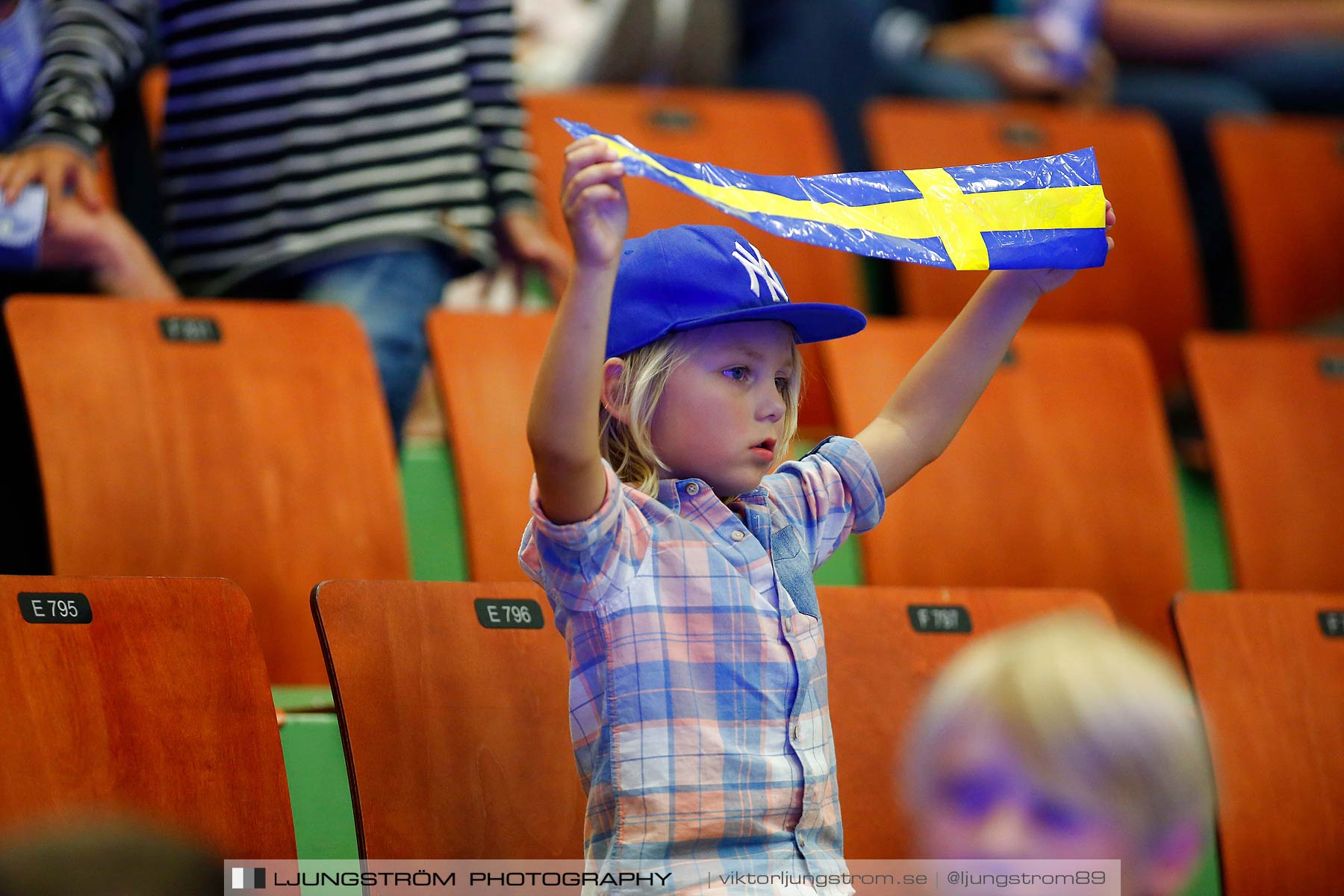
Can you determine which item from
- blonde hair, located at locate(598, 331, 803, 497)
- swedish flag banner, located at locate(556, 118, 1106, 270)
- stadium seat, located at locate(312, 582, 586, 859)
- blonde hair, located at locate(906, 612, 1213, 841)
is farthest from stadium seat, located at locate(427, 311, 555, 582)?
blonde hair, located at locate(906, 612, 1213, 841)

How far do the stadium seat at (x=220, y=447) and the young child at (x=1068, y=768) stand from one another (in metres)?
1.14

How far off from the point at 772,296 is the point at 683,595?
27cm

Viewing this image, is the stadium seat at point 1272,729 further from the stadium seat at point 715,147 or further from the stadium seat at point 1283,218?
the stadium seat at point 1283,218

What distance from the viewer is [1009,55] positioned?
3453mm

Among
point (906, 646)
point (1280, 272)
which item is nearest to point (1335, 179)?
point (1280, 272)

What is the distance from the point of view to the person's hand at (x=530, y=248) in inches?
85.9

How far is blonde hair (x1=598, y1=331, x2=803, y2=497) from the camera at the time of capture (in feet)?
3.92

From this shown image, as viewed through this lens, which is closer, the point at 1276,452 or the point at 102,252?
the point at 102,252

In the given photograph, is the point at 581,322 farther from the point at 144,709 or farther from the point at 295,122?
the point at 295,122

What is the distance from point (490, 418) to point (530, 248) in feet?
1.20

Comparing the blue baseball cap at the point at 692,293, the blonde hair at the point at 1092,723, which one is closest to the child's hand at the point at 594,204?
the blue baseball cap at the point at 692,293

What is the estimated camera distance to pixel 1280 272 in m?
2.92

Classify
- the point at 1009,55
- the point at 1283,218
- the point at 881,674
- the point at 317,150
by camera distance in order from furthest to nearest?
1. the point at 1009,55
2. the point at 1283,218
3. the point at 317,150
4. the point at 881,674

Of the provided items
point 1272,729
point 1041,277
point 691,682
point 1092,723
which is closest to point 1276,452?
point 1272,729
